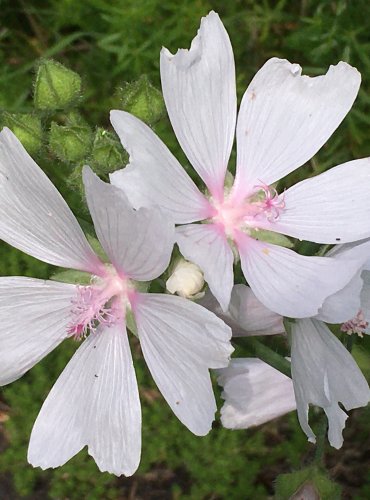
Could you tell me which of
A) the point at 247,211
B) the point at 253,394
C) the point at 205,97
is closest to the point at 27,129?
the point at 205,97

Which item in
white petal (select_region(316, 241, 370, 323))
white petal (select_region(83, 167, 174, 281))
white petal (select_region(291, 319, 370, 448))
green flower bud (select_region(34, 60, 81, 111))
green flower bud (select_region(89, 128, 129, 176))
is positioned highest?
green flower bud (select_region(34, 60, 81, 111))

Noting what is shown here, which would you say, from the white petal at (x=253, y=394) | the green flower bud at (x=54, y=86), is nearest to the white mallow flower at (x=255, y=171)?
the green flower bud at (x=54, y=86)

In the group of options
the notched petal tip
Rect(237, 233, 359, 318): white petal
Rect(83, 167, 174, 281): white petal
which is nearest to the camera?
Rect(83, 167, 174, 281): white petal

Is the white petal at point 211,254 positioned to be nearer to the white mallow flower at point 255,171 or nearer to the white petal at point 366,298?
the white mallow flower at point 255,171

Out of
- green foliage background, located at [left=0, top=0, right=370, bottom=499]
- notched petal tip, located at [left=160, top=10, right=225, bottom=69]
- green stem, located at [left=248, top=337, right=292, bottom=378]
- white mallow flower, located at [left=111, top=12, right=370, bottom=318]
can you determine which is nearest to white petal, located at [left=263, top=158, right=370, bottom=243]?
white mallow flower, located at [left=111, top=12, right=370, bottom=318]

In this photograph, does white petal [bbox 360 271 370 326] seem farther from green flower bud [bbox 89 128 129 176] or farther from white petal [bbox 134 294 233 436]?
green flower bud [bbox 89 128 129 176]

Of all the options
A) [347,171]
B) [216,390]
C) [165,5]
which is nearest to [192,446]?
[216,390]

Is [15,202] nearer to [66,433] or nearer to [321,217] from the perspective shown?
[66,433]
